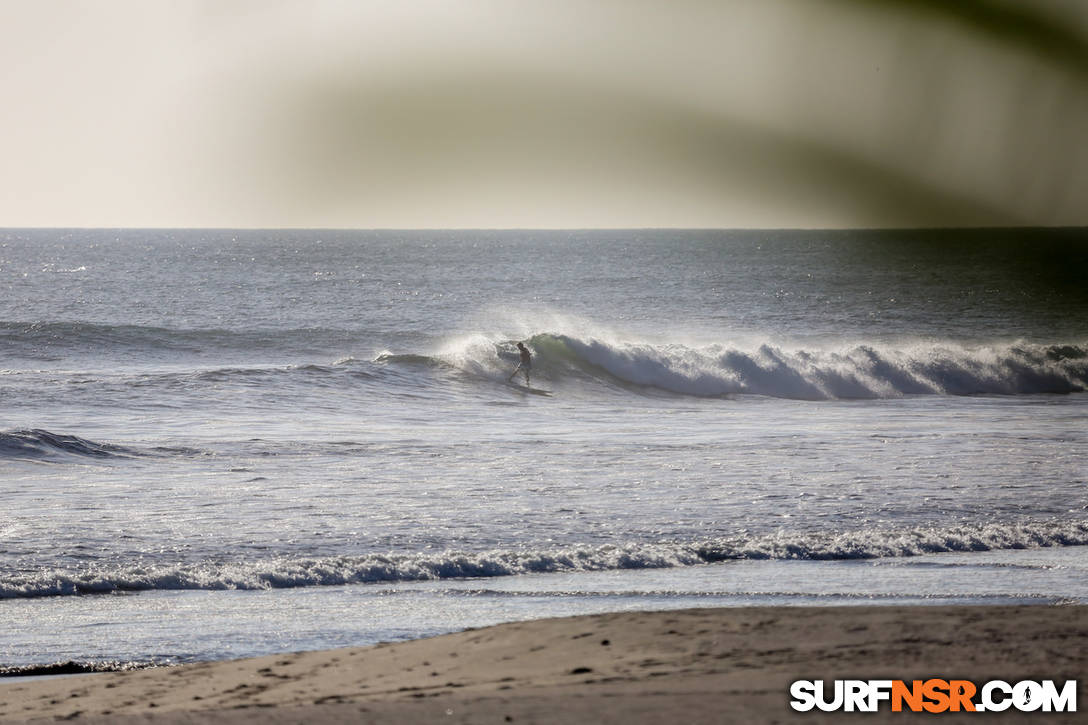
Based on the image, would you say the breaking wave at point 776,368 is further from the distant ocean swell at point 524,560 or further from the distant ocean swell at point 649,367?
the distant ocean swell at point 524,560

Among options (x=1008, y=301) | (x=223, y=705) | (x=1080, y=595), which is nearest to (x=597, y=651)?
(x=223, y=705)

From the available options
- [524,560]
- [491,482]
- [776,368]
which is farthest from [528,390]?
[524,560]

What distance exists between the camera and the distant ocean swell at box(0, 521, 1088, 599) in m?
8.84

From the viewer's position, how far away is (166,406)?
20.8 meters

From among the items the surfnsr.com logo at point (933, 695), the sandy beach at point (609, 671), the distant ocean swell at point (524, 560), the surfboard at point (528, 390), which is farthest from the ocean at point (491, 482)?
the surfnsr.com logo at point (933, 695)

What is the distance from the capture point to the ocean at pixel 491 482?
845cm

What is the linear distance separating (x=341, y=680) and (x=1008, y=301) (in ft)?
188

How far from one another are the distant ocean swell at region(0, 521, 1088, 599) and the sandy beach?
2.56 m

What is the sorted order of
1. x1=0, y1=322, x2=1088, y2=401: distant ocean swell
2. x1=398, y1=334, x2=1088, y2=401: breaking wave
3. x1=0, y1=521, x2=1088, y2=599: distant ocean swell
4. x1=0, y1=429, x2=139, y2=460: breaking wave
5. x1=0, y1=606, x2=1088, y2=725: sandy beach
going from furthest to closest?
x1=398, y1=334, x2=1088, y2=401: breaking wave < x1=0, y1=322, x2=1088, y2=401: distant ocean swell < x1=0, y1=429, x2=139, y2=460: breaking wave < x1=0, y1=521, x2=1088, y2=599: distant ocean swell < x1=0, y1=606, x2=1088, y2=725: sandy beach

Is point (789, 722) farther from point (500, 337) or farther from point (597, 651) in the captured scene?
point (500, 337)

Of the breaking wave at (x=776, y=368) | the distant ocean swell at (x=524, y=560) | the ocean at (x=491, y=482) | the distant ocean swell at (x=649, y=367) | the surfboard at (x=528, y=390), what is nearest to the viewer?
the ocean at (x=491, y=482)

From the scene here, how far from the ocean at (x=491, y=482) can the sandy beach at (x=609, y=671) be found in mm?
1124

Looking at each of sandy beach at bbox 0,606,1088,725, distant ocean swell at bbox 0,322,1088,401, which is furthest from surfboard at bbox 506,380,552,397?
sandy beach at bbox 0,606,1088,725

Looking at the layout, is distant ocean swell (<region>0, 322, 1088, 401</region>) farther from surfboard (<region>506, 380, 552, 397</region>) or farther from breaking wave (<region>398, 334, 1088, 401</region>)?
surfboard (<region>506, 380, 552, 397</region>)
